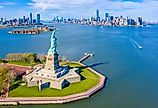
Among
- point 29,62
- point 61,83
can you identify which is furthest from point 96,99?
point 29,62

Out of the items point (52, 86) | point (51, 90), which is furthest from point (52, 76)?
point (51, 90)

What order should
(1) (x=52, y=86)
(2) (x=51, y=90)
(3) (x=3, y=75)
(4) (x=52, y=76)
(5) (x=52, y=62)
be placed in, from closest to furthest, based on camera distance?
1. (2) (x=51, y=90)
2. (3) (x=3, y=75)
3. (1) (x=52, y=86)
4. (4) (x=52, y=76)
5. (5) (x=52, y=62)

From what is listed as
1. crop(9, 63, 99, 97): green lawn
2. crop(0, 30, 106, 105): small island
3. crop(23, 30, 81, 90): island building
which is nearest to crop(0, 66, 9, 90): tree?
crop(0, 30, 106, 105): small island

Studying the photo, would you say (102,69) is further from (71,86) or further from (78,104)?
(78,104)

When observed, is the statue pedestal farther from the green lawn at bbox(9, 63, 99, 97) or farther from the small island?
the green lawn at bbox(9, 63, 99, 97)

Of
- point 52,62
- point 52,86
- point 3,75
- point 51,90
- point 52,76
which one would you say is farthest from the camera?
point 52,62

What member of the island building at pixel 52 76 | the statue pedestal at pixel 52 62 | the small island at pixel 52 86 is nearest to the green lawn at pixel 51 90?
the small island at pixel 52 86

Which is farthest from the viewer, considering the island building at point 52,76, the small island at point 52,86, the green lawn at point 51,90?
the island building at point 52,76

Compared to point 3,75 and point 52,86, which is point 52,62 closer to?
point 52,86

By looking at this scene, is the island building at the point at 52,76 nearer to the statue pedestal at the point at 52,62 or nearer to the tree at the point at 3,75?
the statue pedestal at the point at 52,62
